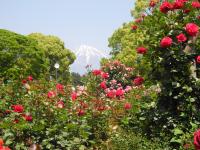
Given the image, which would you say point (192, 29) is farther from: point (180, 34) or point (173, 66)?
point (173, 66)

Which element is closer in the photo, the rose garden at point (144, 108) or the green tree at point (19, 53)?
the rose garden at point (144, 108)

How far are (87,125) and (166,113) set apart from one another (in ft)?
4.97

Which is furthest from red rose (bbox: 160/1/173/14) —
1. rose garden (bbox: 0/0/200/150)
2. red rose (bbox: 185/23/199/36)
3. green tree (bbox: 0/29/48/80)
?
green tree (bbox: 0/29/48/80)

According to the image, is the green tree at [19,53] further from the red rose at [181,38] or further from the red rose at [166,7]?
the red rose at [181,38]

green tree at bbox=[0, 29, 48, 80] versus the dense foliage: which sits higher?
green tree at bbox=[0, 29, 48, 80]

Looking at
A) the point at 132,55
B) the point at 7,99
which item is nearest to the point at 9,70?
the point at 132,55

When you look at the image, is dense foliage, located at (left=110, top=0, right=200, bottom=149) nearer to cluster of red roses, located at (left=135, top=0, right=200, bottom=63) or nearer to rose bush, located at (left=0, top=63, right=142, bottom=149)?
cluster of red roses, located at (left=135, top=0, right=200, bottom=63)

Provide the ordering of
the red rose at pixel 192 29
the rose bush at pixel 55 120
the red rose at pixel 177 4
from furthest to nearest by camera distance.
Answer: the red rose at pixel 177 4 → the red rose at pixel 192 29 → the rose bush at pixel 55 120

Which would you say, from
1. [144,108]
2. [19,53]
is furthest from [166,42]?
[19,53]

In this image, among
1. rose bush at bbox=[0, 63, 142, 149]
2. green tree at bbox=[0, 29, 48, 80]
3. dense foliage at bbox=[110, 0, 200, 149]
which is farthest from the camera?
green tree at bbox=[0, 29, 48, 80]

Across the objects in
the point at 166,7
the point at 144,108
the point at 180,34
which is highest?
the point at 166,7

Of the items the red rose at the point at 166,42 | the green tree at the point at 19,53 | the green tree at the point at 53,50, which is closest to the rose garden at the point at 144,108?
the red rose at the point at 166,42

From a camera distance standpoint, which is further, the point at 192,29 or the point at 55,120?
the point at 55,120

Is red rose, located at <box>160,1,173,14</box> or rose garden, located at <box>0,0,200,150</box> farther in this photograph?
red rose, located at <box>160,1,173,14</box>
